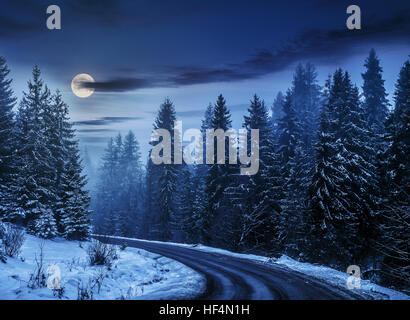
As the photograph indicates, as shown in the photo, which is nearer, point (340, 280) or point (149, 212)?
point (340, 280)

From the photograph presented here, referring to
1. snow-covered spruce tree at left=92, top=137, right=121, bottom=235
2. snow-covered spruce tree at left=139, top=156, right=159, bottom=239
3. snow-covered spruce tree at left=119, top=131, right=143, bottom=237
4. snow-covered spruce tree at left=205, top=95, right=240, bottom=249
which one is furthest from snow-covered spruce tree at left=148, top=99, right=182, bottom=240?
snow-covered spruce tree at left=92, top=137, right=121, bottom=235

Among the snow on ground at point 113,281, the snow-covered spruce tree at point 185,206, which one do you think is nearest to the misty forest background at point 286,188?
the snow-covered spruce tree at point 185,206

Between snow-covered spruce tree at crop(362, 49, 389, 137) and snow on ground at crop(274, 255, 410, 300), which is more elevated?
snow-covered spruce tree at crop(362, 49, 389, 137)

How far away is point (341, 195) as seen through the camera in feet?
67.1

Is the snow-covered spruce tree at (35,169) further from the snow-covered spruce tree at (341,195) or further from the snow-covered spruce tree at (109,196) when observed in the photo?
the snow-covered spruce tree at (109,196)

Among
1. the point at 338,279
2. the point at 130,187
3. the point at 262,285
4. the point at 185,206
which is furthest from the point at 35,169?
the point at 130,187

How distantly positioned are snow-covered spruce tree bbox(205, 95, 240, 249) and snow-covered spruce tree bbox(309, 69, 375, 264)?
22.6 feet

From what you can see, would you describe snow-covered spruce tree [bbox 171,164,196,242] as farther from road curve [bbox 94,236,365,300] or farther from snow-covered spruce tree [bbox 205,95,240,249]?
road curve [bbox 94,236,365,300]

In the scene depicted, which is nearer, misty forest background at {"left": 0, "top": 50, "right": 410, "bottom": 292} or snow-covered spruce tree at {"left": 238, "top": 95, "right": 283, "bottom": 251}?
misty forest background at {"left": 0, "top": 50, "right": 410, "bottom": 292}

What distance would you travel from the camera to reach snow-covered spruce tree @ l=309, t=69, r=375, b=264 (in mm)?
19797

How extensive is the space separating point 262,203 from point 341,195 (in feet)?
20.8

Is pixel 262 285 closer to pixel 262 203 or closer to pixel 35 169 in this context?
pixel 262 203
